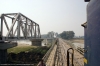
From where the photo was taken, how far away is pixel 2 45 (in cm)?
2303

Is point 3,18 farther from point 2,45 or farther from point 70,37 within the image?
point 70,37

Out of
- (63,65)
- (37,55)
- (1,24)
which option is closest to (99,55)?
(63,65)

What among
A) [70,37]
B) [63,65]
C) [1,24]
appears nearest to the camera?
[63,65]

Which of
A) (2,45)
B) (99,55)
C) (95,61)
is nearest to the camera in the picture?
(99,55)

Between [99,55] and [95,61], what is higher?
[99,55]

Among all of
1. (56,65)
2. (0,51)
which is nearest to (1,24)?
(0,51)

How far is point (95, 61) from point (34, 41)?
5543cm

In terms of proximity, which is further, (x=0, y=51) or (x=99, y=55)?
(x=0, y=51)

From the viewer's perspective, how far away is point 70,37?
176m

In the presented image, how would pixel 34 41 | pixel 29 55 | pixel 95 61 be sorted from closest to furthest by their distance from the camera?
pixel 95 61
pixel 29 55
pixel 34 41

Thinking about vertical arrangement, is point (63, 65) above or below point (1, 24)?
below

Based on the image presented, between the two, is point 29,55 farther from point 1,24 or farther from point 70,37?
point 70,37

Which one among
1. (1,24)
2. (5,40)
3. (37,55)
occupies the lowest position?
(37,55)

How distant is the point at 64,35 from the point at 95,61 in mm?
179739
